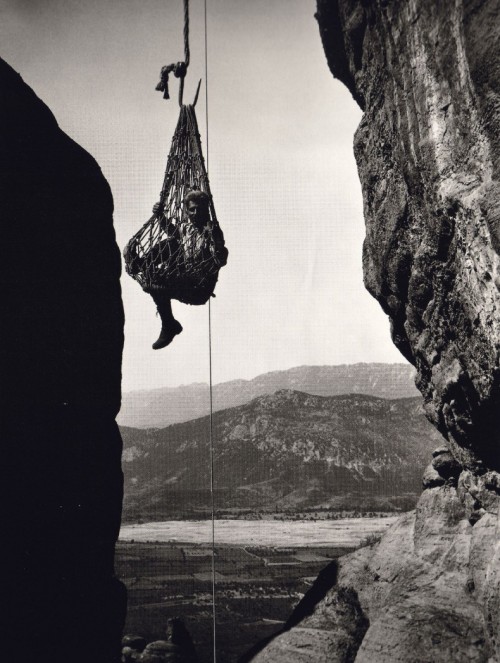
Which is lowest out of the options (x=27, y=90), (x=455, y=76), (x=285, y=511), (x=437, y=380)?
(x=285, y=511)

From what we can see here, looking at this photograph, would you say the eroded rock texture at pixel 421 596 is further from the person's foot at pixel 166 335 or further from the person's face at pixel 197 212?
the person's face at pixel 197 212

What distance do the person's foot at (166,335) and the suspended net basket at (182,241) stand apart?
938 millimetres

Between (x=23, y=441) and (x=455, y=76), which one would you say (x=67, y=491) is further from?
(x=455, y=76)

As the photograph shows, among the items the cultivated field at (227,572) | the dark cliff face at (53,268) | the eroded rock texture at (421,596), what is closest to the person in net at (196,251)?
the dark cliff face at (53,268)

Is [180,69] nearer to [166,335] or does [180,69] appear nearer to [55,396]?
[166,335]

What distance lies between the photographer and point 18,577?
776 centimetres

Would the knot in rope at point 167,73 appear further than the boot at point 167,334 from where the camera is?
No

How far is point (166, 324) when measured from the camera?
27.5 ft

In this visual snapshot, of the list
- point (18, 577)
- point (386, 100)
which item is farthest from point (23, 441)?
point (386, 100)

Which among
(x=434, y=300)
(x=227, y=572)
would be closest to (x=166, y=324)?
(x=434, y=300)

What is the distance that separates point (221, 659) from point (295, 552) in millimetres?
11483

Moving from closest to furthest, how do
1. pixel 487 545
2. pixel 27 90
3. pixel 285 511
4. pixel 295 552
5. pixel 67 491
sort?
pixel 487 545 < pixel 67 491 < pixel 27 90 < pixel 295 552 < pixel 285 511

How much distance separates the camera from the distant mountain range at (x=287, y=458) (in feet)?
130

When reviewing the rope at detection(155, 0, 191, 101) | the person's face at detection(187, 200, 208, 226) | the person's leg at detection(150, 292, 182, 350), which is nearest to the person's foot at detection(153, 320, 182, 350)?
the person's leg at detection(150, 292, 182, 350)
